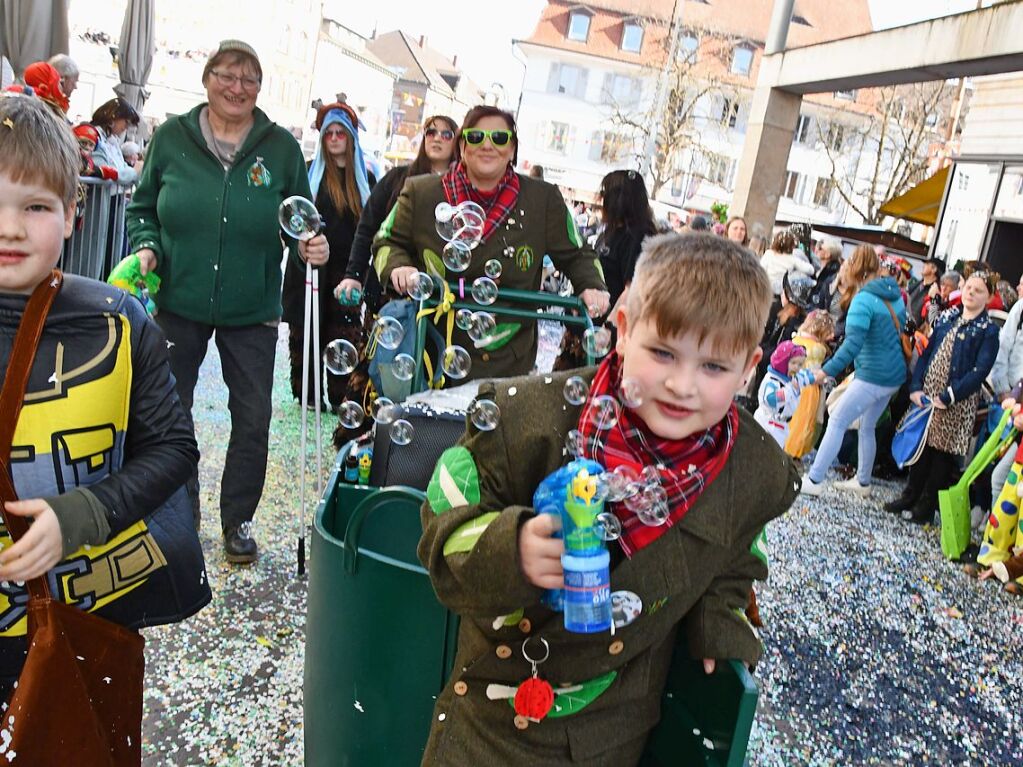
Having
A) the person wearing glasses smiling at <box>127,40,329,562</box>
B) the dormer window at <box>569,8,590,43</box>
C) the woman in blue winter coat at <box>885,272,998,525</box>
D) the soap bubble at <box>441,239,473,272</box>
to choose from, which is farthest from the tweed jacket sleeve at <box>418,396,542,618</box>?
the dormer window at <box>569,8,590,43</box>

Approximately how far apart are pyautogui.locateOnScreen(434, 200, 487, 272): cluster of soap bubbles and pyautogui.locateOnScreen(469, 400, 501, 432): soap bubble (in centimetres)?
163

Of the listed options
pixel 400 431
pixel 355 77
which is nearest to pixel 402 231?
pixel 400 431

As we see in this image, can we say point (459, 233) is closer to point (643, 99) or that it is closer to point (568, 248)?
point (568, 248)

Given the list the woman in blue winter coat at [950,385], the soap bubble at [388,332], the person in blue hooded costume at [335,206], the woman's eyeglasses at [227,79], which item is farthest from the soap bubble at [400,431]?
the woman in blue winter coat at [950,385]

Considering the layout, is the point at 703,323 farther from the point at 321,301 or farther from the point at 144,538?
the point at 321,301

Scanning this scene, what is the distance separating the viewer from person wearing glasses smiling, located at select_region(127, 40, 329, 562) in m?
3.59

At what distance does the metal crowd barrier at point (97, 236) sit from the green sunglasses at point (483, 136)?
369cm

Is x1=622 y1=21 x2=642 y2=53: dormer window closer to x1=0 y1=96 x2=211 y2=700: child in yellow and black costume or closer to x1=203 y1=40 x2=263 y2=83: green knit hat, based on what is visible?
x1=203 y1=40 x2=263 y2=83: green knit hat

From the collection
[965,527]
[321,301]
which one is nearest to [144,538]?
[321,301]

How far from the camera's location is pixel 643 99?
146ft

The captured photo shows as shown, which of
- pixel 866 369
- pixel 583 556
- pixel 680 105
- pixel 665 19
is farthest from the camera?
pixel 665 19

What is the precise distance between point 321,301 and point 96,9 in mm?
45320

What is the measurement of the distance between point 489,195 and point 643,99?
43666 millimetres

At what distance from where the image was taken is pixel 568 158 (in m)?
45.9
